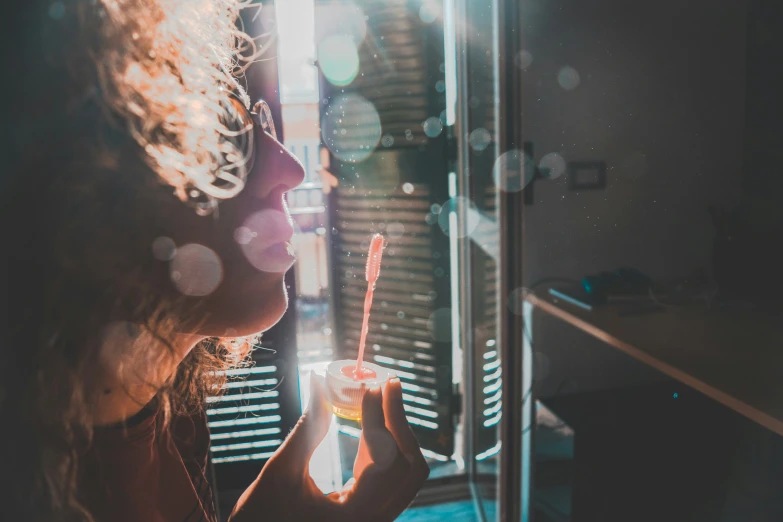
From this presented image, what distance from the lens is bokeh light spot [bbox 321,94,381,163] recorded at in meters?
1.69

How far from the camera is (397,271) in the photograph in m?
1.78

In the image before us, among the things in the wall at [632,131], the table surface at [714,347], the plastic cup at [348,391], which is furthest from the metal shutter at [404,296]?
the plastic cup at [348,391]

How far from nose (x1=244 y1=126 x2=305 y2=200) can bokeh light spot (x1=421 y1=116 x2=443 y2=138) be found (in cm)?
118

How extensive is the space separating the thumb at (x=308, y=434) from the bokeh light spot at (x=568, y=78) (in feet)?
3.11

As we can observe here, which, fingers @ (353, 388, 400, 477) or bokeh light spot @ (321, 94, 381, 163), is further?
bokeh light spot @ (321, 94, 381, 163)

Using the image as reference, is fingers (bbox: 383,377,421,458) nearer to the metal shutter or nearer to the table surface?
the table surface

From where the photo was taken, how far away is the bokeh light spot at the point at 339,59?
1645 mm

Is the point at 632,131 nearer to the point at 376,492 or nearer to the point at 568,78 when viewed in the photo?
the point at 568,78

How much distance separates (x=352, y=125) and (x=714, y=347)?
1293mm

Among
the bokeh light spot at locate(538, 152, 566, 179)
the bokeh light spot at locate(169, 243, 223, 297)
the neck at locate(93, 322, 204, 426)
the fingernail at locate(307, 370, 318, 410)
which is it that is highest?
the bokeh light spot at locate(538, 152, 566, 179)

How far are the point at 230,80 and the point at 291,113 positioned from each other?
1172mm

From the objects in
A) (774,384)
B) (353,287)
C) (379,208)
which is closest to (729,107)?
(774,384)

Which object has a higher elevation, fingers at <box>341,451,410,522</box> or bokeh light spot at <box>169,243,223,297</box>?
bokeh light spot at <box>169,243,223,297</box>

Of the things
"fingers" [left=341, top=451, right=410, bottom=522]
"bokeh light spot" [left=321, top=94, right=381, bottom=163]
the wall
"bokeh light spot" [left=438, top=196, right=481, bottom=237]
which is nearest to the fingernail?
"fingers" [left=341, top=451, right=410, bottom=522]
